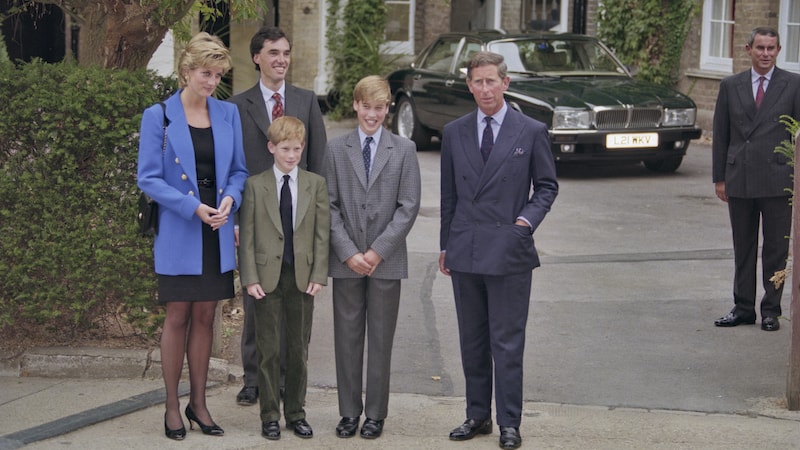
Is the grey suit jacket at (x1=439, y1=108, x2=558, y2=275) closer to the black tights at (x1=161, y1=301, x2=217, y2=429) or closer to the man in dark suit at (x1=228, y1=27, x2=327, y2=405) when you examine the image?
the man in dark suit at (x1=228, y1=27, x2=327, y2=405)

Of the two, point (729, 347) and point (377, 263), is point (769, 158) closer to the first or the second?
point (729, 347)

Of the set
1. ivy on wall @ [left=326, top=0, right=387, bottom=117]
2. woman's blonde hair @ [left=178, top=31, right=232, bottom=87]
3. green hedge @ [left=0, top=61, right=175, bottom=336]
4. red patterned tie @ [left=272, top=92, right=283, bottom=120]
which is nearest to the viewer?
woman's blonde hair @ [left=178, top=31, right=232, bottom=87]

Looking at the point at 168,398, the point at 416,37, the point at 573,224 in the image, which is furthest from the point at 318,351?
the point at 416,37

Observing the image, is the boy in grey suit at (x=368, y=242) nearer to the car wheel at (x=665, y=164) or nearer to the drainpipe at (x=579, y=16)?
the car wheel at (x=665, y=164)

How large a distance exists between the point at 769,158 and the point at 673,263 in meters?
2.52

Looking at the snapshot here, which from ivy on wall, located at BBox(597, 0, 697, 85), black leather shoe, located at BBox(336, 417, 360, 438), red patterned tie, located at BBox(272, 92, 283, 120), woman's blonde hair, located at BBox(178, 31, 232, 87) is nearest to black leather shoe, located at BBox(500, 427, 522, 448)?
black leather shoe, located at BBox(336, 417, 360, 438)

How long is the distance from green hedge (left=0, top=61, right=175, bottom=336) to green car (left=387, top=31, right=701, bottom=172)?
8790 mm

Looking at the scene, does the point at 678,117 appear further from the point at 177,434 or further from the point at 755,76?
the point at 177,434

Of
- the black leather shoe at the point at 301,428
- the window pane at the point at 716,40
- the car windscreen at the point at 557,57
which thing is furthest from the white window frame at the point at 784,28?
the black leather shoe at the point at 301,428

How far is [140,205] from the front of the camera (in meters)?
6.16

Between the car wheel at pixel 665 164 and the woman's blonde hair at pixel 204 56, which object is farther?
the car wheel at pixel 665 164

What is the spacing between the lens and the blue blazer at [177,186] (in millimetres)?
5980

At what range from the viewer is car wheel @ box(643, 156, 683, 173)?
1653 centimetres

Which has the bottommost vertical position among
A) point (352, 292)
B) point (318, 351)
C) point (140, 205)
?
point (318, 351)
